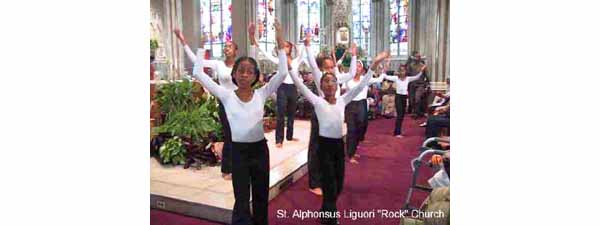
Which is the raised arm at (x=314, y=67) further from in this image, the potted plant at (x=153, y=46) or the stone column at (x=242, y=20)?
the potted plant at (x=153, y=46)

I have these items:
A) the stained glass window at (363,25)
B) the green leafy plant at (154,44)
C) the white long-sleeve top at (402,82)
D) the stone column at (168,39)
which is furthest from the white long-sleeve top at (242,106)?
the white long-sleeve top at (402,82)

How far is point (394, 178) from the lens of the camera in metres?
2.04

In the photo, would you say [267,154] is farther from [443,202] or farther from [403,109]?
[443,202]

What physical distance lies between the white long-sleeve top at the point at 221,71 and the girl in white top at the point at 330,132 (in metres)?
0.27

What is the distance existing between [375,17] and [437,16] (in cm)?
25

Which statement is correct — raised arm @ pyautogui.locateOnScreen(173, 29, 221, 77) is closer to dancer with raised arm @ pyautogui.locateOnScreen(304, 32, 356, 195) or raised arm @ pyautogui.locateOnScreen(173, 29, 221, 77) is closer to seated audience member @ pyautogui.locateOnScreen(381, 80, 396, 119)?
dancer with raised arm @ pyautogui.locateOnScreen(304, 32, 356, 195)

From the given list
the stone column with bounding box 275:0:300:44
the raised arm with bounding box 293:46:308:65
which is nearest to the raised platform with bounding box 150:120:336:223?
the raised arm with bounding box 293:46:308:65

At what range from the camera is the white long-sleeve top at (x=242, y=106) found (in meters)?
2.03

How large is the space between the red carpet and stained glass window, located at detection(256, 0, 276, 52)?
0.53 meters

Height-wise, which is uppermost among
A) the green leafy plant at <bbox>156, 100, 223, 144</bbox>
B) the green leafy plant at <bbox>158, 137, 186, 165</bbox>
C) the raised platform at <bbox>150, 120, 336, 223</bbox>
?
the green leafy plant at <bbox>156, 100, 223, 144</bbox>

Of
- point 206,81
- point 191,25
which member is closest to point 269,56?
point 206,81

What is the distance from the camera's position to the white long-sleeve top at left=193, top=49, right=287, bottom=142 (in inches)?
79.7

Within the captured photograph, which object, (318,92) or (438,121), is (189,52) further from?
(438,121)
